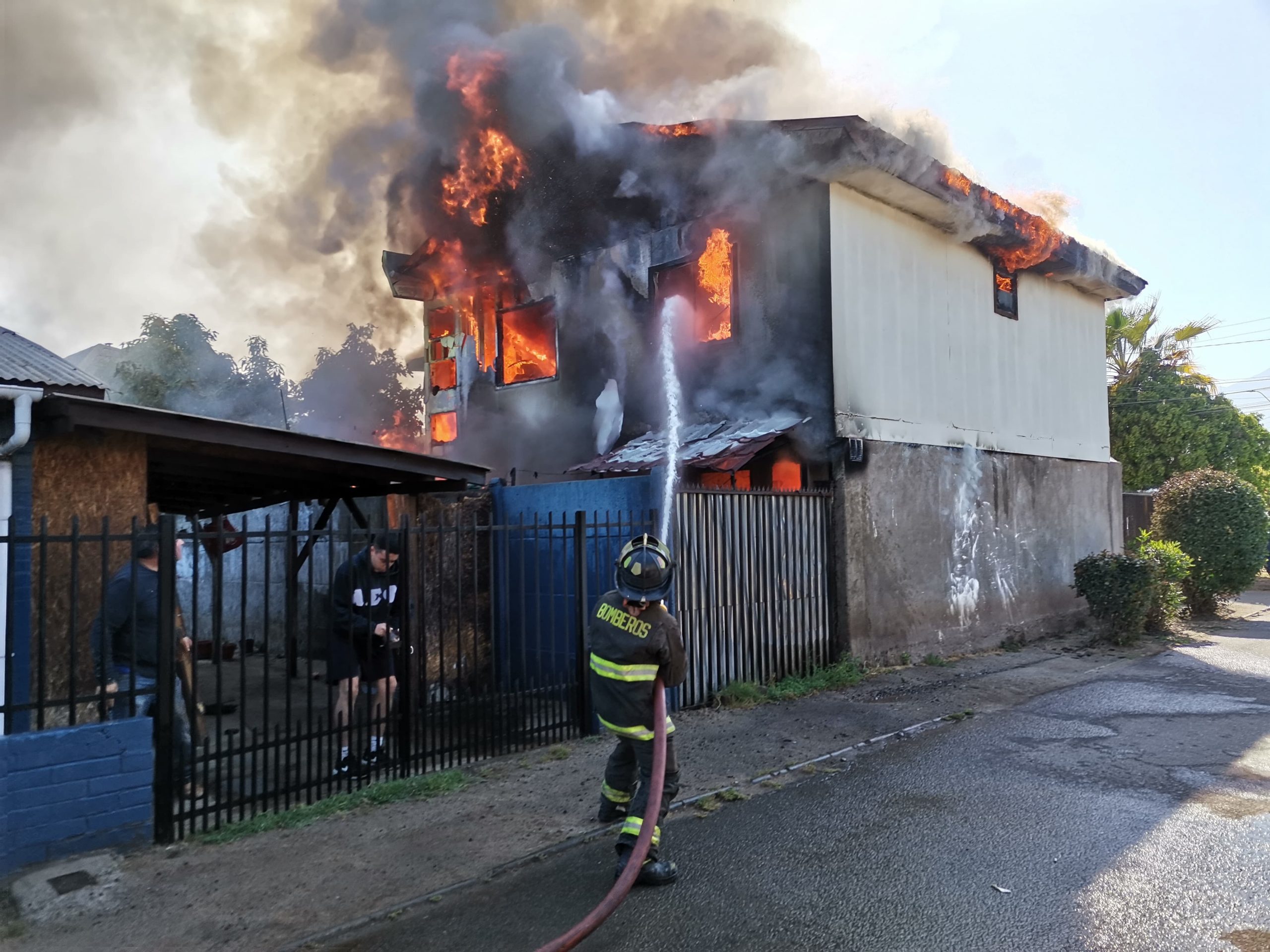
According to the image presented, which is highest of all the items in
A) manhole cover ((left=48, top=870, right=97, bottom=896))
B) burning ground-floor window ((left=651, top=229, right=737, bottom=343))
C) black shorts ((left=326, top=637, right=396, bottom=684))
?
burning ground-floor window ((left=651, top=229, right=737, bottom=343))

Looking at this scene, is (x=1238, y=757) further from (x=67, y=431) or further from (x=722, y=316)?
(x=67, y=431)

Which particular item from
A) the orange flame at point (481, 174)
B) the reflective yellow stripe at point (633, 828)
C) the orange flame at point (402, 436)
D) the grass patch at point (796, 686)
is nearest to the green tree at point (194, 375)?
the orange flame at point (402, 436)

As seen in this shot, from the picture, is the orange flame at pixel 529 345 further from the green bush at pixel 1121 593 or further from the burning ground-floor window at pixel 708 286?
the green bush at pixel 1121 593

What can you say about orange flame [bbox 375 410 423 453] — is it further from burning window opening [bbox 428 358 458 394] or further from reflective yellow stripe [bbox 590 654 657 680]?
reflective yellow stripe [bbox 590 654 657 680]

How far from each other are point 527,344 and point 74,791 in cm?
952

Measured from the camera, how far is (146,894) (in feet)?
13.3

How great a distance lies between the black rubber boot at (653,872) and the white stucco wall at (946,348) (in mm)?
6408

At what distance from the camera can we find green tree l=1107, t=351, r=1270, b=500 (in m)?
22.2

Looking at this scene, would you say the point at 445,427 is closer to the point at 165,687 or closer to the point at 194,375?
the point at 165,687

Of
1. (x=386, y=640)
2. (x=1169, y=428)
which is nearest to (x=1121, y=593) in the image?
(x=386, y=640)

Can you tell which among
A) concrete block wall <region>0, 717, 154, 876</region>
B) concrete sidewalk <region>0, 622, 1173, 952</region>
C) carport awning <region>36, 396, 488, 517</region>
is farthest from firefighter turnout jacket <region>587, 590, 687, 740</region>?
concrete block wall <region>0, 717, 154, 876</region>

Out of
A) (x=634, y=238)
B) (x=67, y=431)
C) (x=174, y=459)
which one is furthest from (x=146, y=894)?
(x=634, y=238)

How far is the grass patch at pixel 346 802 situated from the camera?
4.80 meters

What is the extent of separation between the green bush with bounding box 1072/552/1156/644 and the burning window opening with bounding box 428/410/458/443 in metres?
9.80
